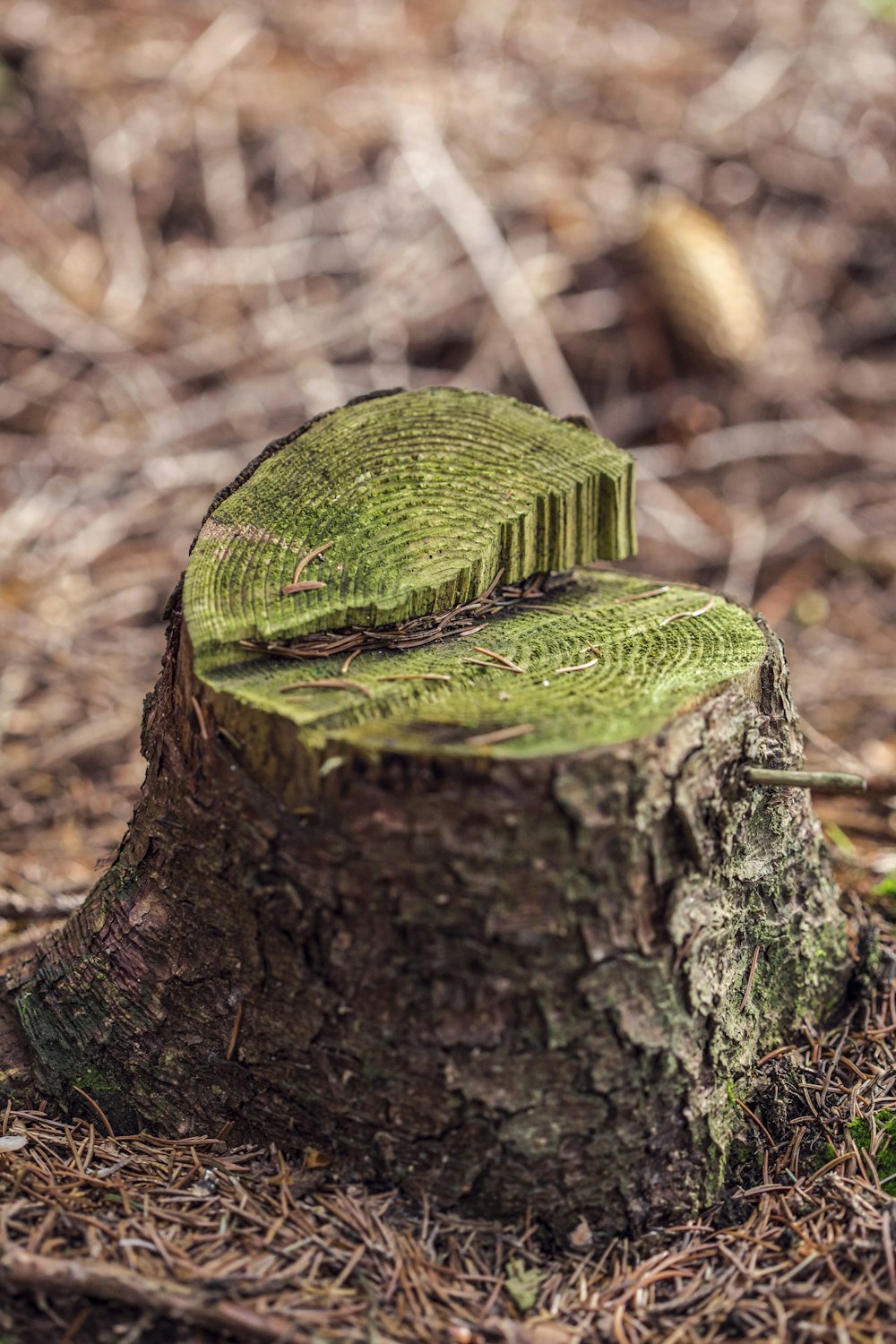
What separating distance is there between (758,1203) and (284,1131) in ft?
2.66

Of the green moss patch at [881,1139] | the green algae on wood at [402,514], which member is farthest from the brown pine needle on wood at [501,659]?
the green moss patch at [881,1139]

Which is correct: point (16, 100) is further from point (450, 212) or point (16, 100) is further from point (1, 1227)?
point (1, 1227)

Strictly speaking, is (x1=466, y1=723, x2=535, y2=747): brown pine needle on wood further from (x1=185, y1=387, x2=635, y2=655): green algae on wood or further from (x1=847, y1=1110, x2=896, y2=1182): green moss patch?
(x1=847, y1=1110, x2=896, y2=1182): green moss patch

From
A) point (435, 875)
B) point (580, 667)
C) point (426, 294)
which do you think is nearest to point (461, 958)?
point (435, 875)

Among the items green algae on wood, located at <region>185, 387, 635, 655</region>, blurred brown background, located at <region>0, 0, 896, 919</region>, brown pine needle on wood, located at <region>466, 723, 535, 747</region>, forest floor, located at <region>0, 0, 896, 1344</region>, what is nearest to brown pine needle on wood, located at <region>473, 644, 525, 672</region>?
green algae on wood, located at <region>185, 387, 635, 655</region>

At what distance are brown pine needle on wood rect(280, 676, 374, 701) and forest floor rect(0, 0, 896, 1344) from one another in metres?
1.39

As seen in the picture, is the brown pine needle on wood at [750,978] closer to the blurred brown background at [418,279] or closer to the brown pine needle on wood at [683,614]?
the brown pine needle on wood at [683,614]

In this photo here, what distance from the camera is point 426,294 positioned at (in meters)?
5.81

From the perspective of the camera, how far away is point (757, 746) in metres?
1.80

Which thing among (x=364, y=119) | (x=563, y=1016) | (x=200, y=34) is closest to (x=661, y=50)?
(x=364, y=119)

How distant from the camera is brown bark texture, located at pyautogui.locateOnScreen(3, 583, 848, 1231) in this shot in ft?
5.04

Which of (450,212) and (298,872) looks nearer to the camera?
(298,872)

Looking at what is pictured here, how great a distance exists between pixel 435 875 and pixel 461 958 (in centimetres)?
14

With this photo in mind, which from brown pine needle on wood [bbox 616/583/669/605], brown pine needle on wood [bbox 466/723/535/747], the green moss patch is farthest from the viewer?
brown pine needle on wood [bbox 616/583/669/605]
